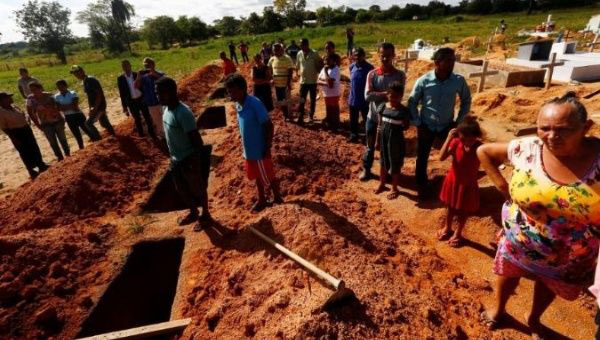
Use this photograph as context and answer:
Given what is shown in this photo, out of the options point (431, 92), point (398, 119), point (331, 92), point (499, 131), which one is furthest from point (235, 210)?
point (499, 131)

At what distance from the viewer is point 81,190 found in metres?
5.46

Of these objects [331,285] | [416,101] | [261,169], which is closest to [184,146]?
[261,169]

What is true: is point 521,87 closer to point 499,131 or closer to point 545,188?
point 499,131

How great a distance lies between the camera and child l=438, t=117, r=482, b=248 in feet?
10.9

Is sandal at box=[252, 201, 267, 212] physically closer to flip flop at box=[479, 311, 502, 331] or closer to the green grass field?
flip flop at box=[479, 311, 502, 331]

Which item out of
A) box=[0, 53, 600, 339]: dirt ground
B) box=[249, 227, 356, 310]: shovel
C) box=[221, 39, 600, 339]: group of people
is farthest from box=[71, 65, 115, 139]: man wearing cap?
box=[249, 227, 356, 310]: shovel

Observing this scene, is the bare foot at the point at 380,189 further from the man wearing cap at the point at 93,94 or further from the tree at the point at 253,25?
the tree at the point at 253,25

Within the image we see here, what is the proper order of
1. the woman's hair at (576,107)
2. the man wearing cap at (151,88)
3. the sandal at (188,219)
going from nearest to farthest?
the woman's hair at (576,107)
the sandal at (188,219)
the man wearing cap at (151,88)

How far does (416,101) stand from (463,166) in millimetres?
1122

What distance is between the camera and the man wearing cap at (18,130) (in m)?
6.21

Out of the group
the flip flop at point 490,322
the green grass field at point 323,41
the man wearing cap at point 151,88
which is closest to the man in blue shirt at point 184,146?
the flip flop at point 490,322

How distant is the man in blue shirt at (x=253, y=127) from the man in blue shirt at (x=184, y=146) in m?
0.52

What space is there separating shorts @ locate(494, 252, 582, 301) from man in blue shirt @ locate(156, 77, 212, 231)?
310 cm

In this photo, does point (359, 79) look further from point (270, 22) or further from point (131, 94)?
point (270, 22)
